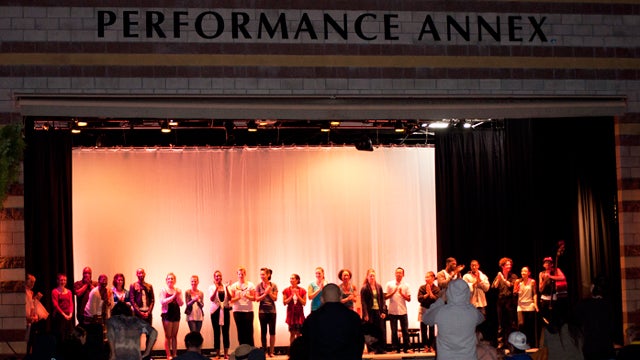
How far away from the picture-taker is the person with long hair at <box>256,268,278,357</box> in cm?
1736

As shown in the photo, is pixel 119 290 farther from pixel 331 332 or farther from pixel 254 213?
pixel 331 332

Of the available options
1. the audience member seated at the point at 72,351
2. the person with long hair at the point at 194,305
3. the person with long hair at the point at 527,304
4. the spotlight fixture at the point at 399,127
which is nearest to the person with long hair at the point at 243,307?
the person with long hair at the point at 194,305

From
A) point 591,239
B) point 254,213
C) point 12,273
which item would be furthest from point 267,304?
point 12,273

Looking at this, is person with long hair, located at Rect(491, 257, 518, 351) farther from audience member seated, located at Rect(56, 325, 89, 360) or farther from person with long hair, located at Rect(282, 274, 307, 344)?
audience member seated, located at Rect(56, 325, 89, 360)

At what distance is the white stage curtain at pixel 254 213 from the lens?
18750 mm

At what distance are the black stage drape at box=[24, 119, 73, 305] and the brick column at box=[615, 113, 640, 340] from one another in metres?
10.1

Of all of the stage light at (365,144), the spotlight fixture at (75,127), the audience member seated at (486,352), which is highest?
the spotlight fixture at (75,127)

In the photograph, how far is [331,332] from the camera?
8.38m

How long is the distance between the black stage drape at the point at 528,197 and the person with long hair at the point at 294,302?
294cm

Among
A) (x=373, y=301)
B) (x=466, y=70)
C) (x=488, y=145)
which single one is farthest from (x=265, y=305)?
(x=466, y=70)

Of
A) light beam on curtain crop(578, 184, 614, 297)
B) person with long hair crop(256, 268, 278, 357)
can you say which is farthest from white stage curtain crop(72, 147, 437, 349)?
light beam on curtain crop(578, 184, 614, 297)

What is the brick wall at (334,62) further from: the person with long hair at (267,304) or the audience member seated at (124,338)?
the person with long hair at (267,304)

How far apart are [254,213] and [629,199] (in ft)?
27.3

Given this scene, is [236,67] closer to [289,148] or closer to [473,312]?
[473,312]
